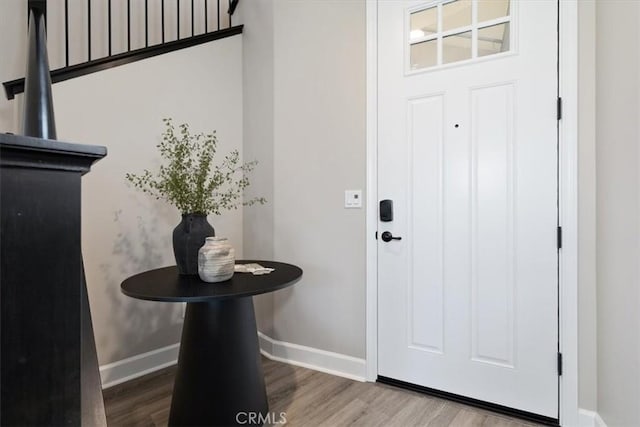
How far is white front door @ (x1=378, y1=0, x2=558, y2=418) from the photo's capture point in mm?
1774

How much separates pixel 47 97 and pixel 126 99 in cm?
163

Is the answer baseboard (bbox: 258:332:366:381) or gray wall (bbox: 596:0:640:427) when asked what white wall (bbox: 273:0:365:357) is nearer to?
baseboard (bbox: 258:332:366:381)

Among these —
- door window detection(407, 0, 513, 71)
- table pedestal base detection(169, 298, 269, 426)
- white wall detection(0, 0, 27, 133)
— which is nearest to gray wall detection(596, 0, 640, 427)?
door window detection(407, 0, 513, 71)

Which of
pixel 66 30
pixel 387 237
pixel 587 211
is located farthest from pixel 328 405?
pixel 66 30

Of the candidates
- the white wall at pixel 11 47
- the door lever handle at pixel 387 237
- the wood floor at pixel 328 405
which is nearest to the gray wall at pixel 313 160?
the door lever handle at pixel 387 237

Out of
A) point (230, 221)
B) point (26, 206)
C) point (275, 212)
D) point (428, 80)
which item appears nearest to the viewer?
point (26, 206)

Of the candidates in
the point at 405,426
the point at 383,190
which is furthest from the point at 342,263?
the point at 405,426

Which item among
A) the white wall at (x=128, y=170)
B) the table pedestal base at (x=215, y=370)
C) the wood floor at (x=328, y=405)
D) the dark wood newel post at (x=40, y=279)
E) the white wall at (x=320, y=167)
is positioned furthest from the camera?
the white wall at (x=320, y=167)

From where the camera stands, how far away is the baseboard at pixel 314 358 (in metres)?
2.22

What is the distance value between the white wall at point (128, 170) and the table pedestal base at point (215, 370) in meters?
0.81

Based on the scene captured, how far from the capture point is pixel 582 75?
5.54 feet

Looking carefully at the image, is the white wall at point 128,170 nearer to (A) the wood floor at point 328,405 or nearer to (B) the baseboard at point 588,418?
(A) the wood floor at point 328,405

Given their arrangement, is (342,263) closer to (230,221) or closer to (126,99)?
(230,221)

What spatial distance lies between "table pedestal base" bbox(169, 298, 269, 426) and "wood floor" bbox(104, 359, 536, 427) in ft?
1.06
